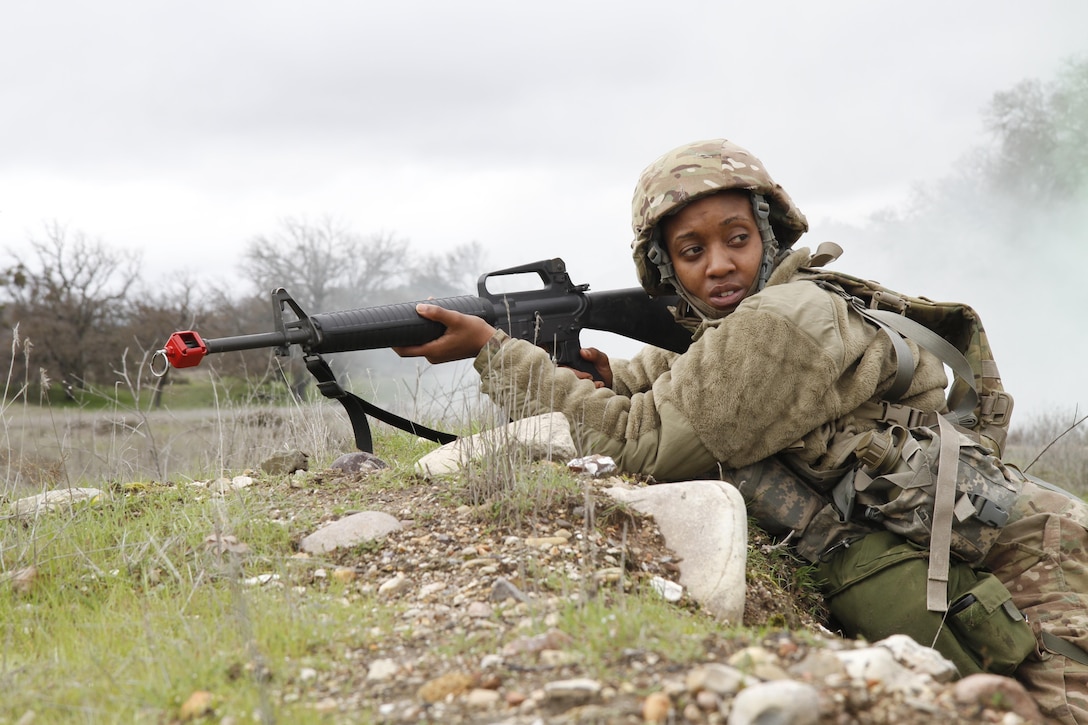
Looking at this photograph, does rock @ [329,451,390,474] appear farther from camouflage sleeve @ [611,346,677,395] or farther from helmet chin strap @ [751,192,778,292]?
helmet chin strap @ [751,192,778,292]

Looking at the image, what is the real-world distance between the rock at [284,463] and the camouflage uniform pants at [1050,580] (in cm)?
308

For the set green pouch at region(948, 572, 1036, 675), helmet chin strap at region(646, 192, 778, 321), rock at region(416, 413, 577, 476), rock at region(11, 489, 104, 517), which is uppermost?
helmet chin strap at region(646, 192, 778, 321)

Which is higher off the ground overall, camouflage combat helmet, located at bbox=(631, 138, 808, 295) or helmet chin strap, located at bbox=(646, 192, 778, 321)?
camouflage combat helmet, located at bbox=(631, 138, 808, 295)

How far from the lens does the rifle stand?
3.79m

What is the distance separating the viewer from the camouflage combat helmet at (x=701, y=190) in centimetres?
378

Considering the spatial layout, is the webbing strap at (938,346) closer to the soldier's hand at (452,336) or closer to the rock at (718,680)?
the soldier's hand at (452,336)

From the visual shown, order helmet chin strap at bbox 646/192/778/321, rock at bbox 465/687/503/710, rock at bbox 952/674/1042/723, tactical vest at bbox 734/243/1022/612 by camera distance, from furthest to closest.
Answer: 1. helmet chin strap at bbox 646/192/778/321
2. tactical vest at bbox 734/243/1022/612
3. rock at bbox 465/687/503/710
4. rock at bbox 952/674/1042/723

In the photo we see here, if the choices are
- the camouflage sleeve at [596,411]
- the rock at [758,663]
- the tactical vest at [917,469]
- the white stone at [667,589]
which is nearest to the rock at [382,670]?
the rock at [758,663]

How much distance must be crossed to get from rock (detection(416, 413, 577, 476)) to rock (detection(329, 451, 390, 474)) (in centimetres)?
29

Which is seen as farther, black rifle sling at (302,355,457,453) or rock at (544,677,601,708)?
black rifle sling at (302,355,457,453)

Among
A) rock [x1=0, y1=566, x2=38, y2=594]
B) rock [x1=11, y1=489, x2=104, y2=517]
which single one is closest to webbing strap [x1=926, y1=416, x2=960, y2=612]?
rock [x1=0, y1=566, x2=38, y2=594]

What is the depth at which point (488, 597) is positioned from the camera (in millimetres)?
2656

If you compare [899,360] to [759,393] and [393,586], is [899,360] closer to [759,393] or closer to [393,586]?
[759,393]

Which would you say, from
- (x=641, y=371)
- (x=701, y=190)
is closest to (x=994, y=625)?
(x=701, y=190)
